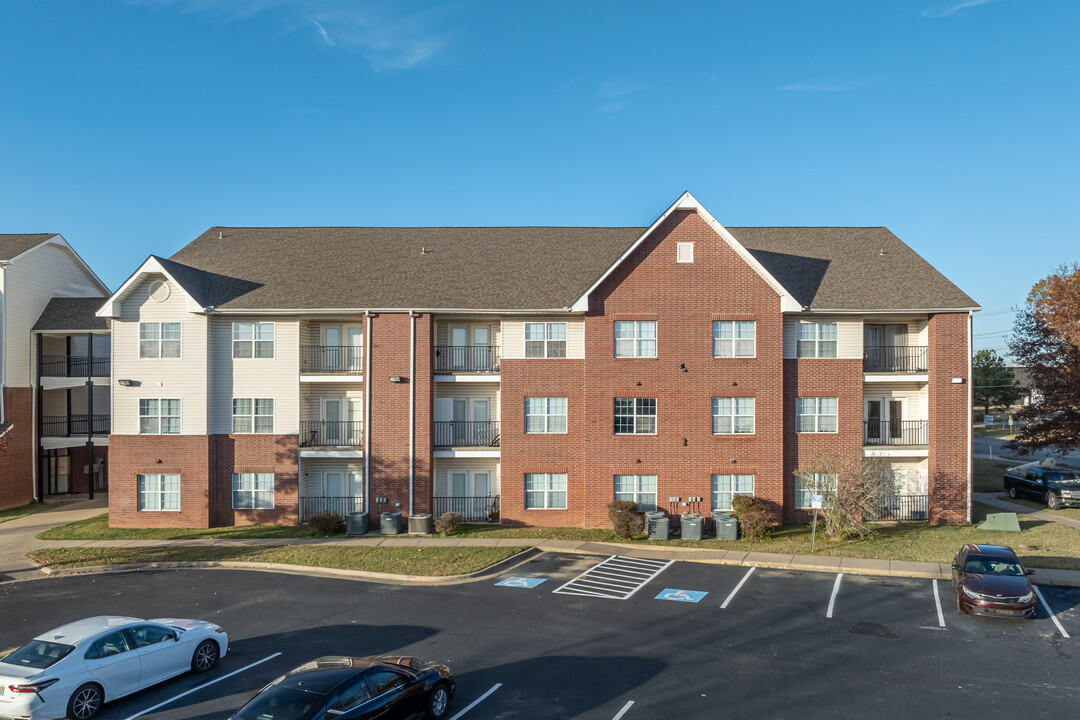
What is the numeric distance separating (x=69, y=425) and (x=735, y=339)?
31845 mm

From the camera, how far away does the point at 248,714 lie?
933 cm

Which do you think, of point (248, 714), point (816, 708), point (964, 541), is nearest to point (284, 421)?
point (248, 714)

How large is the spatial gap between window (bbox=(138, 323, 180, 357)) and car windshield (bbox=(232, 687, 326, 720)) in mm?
21788

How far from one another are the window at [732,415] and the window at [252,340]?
56.8 feet

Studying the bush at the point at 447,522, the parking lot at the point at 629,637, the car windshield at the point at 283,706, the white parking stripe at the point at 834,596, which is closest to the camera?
the car windshield at the point at 283,706

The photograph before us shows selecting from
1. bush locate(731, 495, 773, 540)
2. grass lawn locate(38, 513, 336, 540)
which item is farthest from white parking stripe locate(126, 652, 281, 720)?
bush locate(731, 495, 773, 540)

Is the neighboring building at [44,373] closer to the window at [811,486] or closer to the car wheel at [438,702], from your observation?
the car wheel at [438,702]

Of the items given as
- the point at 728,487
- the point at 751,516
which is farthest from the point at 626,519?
the point at 728,487

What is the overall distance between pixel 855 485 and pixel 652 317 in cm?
905

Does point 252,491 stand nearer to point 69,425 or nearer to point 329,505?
point 329,505

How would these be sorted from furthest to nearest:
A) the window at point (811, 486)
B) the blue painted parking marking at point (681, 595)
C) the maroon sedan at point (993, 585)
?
the window at point (811, 486) < the blue painted parking marking at point (681, 595) < the maroon sedan at point (993, 585)

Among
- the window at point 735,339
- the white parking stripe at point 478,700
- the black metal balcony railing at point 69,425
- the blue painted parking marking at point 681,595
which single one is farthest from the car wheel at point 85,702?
the black metal balcony railing at point 69,425

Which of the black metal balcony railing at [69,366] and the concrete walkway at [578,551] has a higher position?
the black metal balcony railing at [69,366]

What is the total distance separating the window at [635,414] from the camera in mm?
27250
